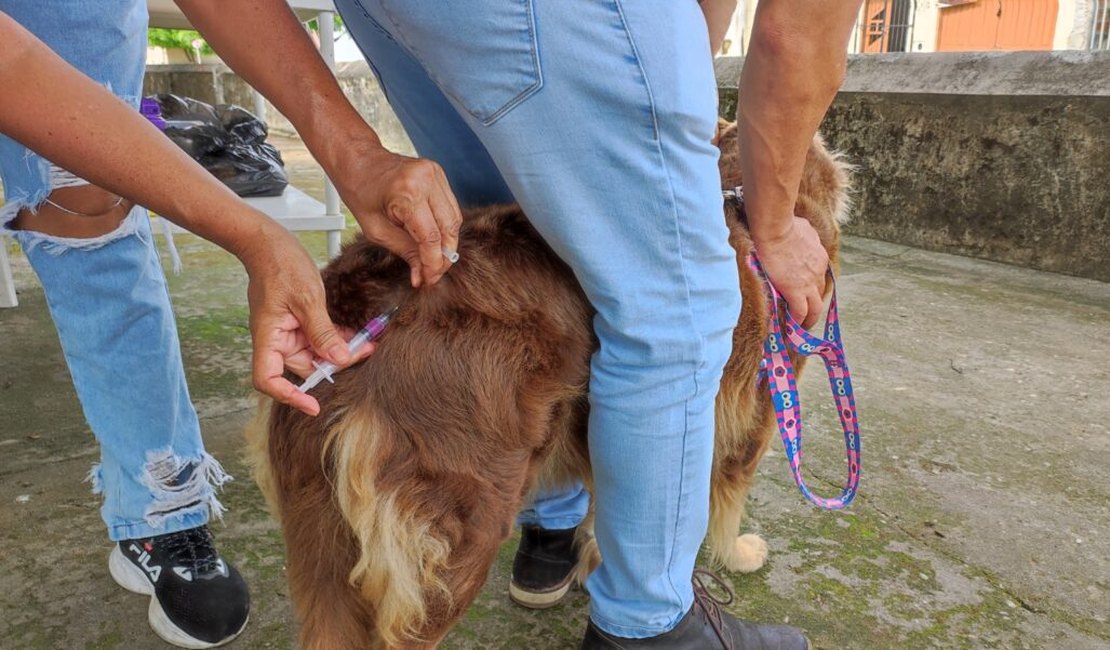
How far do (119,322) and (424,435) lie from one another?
0.94 metres

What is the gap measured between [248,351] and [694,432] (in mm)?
2629

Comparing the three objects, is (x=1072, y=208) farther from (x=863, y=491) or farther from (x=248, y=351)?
(x=248, y=351)

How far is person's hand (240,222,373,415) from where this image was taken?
1202 millimetres

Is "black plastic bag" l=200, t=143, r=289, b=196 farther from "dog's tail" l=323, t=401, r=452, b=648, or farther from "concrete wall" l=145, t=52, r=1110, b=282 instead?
"concrete wall" l=145, t=52, r=1110, b=282

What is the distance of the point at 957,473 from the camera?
103 inches

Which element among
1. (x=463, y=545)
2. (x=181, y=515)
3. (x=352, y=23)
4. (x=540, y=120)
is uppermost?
(x=352, y=23)

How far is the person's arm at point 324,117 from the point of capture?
1.31 m

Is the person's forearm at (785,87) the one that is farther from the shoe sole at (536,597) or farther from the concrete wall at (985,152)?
the concrete wall at (985,152)

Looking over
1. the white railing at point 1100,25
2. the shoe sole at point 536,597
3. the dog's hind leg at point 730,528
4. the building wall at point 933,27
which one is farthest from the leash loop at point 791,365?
the white railing at point 1100,25

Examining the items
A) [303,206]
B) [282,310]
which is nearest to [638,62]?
[282,310]

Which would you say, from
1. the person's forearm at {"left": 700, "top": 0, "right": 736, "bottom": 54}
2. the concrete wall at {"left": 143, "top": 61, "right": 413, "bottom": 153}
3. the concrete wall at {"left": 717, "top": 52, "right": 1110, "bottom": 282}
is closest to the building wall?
the concrete wall at {"left": 143, "top": 61, "right": 413, "bottom": 153}

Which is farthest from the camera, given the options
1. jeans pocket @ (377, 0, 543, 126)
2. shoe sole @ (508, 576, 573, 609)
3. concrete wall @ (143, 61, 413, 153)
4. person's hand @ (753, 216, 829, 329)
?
concrete wall @ (143, 61, 413, 153)

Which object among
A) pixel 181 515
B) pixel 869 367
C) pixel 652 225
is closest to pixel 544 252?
pixel 652 225

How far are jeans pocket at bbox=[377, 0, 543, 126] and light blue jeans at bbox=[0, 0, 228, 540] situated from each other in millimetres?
771
